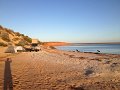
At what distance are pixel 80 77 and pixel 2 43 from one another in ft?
66.1

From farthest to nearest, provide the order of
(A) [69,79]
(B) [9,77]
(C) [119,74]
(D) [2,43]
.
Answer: (D) [2,43] → (C) [119,74] → (A) [69,79] → (B) [9,77]

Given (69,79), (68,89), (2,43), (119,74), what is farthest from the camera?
(2,43)

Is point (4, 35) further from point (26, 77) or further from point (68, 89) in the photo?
point (68, 89)

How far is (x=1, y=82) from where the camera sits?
772cm

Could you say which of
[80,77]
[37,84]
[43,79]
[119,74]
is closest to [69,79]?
[80,77]

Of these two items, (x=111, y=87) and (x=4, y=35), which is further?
(x=4, y=35)

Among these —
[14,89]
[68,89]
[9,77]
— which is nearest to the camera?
[14,89]

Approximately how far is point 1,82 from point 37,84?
1643mm

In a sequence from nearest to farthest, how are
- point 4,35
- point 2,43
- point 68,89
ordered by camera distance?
1. point 68,89
2. point 2,43
3. point 4,35

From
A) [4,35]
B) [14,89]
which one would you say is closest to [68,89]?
[14,89]

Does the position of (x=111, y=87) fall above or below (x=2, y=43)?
below

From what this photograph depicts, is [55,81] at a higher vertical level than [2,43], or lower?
lower

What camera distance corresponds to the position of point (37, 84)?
7.89 metres

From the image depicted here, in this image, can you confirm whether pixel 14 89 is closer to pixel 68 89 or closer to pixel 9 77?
pixel 9 77
